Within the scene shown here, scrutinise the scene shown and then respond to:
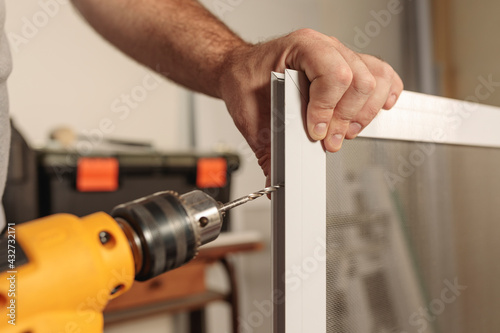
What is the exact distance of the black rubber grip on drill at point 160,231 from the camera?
1.24 ft

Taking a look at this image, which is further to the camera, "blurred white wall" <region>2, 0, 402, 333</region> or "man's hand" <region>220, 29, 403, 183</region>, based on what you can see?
"blurred white wall" <region>2, 0, 402, 333</region>

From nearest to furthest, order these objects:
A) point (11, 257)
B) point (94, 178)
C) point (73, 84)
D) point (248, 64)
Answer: point (11, 257) < point (248, 64) < point (94, 178) < point (73, 84)

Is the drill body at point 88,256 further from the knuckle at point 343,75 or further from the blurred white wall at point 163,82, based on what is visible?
the blurred white wall at point 163,82

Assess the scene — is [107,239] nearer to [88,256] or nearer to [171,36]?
[88,256]

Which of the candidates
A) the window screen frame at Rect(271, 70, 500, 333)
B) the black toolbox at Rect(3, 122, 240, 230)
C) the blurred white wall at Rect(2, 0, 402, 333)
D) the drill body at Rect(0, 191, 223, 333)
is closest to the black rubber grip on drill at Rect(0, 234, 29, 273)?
the drill body at Rect(0, 191, 223, 333)

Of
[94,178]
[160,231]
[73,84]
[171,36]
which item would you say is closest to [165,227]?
[160,231]

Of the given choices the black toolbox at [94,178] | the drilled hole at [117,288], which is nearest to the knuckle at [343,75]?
the drilled hole at [117,288]

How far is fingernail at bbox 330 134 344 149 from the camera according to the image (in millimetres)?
462

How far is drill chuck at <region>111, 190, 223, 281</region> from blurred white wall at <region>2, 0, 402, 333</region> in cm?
126

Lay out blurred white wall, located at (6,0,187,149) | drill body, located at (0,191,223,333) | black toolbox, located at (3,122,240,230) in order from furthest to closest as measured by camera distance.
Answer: blurred white wall, located at (6,0,187,149)
black toolbox, located at (3,122,240,230)
drill body, located at (0,191,223,333)

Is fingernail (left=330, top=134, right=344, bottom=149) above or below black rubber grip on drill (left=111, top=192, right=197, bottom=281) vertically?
above

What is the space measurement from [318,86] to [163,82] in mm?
1461

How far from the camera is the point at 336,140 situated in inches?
18.3

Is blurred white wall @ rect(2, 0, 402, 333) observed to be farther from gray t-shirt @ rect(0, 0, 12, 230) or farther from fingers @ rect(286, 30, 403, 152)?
fingers @ rect(286, 30, 403, 152)
